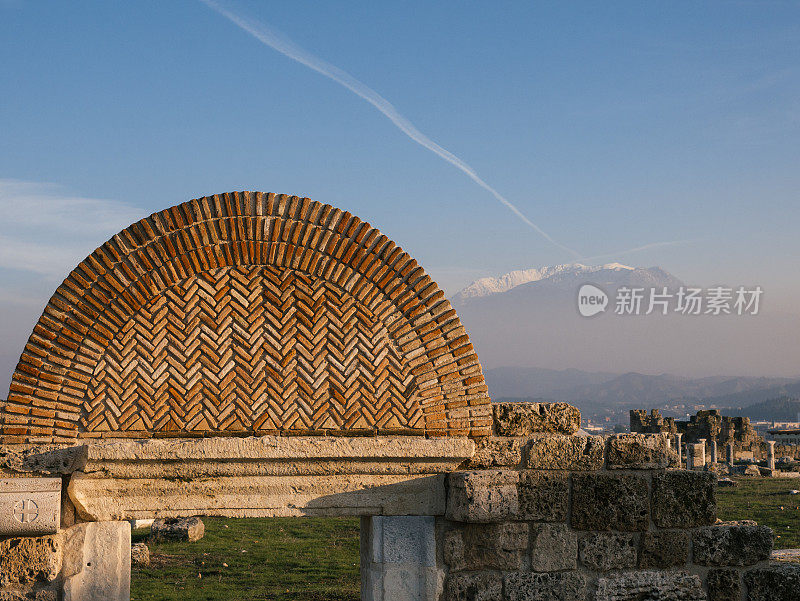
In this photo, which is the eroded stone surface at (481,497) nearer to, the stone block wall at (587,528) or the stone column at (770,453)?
the stone block wall at (587,528)

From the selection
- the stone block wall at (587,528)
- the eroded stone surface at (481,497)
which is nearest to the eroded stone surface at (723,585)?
the stone block wall at (587,528)

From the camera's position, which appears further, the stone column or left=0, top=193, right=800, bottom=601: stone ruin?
the stone column

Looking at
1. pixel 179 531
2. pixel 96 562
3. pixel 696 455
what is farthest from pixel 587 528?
pixel 696 455

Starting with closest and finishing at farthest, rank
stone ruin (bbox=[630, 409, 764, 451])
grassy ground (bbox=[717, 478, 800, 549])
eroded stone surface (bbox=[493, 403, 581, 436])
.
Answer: eroded stone surface (bbox=[493, 403, 581, 436]) < grassy ground (bbox=[717, 478, 800, 549]) < stone ruin (bbox=[630, 409, 764, 451])

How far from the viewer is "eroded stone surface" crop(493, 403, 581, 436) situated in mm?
5559

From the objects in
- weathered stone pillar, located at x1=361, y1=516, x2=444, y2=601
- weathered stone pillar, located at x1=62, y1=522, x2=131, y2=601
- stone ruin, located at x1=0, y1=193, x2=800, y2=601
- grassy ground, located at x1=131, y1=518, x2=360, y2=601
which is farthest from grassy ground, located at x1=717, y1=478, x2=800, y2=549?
weathered stone pillar, located at x1=62, y1=522, x2=131, y2=601

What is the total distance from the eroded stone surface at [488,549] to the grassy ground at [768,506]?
972 cm

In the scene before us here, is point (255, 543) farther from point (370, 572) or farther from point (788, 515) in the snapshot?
point (788, 515)

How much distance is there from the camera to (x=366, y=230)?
5617 millimetres

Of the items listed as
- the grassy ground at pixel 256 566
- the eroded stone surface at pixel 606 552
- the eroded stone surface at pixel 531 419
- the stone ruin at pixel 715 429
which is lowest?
the grassy ground at pixel 256 566

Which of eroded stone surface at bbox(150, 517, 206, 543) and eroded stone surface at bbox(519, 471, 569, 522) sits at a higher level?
eroded stone surface at bbox(519, 471, 569, 522)

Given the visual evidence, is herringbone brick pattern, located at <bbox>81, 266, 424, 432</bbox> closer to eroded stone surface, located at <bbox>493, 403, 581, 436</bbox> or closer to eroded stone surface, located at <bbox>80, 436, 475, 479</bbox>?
eroded stone surface, located at <bbox>80, 436, 475, 479</bbox>

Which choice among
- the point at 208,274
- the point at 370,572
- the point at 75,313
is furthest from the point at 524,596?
the point at 75,313

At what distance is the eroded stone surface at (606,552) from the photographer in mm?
5340
